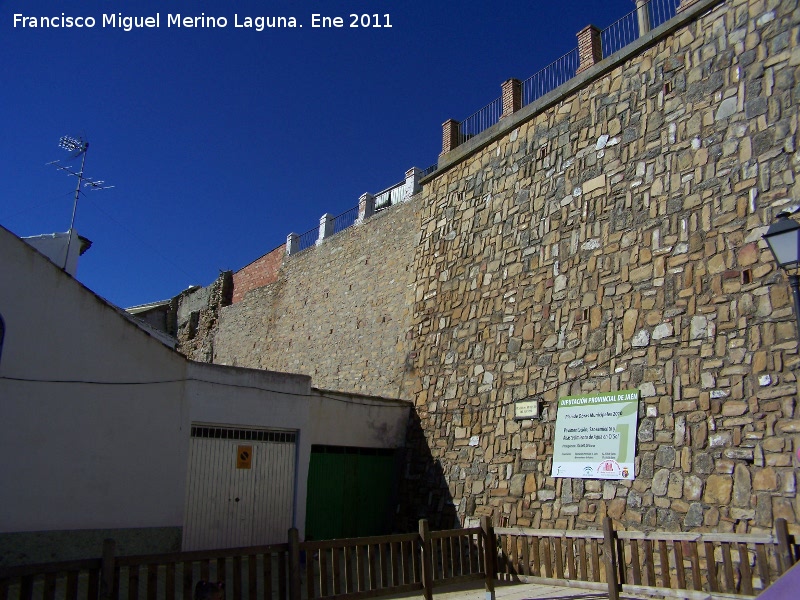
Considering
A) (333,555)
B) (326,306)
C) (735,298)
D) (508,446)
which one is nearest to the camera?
(333,555)

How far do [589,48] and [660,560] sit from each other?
326 inches

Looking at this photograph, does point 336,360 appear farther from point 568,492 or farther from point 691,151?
point 691,151

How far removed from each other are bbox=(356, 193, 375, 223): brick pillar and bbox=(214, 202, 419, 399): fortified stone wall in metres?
0.39

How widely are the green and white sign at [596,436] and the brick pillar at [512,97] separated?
589 cm

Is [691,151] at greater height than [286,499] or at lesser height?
greater

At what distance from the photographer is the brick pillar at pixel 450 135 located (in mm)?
14036

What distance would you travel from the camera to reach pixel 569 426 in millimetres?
9672

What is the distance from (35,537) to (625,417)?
308 inches

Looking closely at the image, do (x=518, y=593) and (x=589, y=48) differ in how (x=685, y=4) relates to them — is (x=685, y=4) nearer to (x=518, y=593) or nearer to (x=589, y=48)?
(x=589, y=48)

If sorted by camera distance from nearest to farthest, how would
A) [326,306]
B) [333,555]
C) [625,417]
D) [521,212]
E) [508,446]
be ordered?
[333,555] < [625,417] < [508,446] < [521,212] < [326,306]

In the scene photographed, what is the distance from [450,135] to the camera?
1408cm

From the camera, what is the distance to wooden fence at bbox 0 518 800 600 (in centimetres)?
563

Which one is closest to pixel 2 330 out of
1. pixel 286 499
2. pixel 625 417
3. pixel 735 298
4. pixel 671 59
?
pixel 286 499

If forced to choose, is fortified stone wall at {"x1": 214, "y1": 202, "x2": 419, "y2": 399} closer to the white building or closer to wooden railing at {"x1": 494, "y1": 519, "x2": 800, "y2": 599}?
the white building
